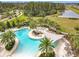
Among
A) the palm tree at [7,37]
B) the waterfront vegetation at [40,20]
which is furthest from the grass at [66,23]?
the palm tree at [7,37]

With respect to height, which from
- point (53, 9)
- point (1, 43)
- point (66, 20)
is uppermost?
point (53, 9)

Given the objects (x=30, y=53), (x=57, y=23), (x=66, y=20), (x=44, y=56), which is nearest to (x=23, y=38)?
(x=30, y=53)

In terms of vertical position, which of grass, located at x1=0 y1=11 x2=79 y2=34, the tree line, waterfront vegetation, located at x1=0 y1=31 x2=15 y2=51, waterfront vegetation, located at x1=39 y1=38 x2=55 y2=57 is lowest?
waterfront vegetation, located at x1=39 y1=38 x2=55 y2=57

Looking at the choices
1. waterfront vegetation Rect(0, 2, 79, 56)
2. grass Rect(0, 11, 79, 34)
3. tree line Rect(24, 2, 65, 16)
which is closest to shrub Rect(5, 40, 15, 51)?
waterfront vegetation Rect(0, 2, 79, 56)

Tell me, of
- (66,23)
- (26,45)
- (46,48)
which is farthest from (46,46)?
(66,23)

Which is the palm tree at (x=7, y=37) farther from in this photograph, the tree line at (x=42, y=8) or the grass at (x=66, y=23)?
the tree line at (x=42, y=8)

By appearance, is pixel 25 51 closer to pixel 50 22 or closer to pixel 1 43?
pixel 1 43

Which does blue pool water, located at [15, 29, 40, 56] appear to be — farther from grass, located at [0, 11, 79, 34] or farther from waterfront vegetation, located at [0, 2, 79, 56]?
grass, located at [0, 11, 79, 34]
